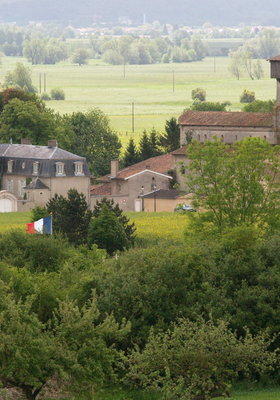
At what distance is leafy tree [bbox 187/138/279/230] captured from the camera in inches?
2581

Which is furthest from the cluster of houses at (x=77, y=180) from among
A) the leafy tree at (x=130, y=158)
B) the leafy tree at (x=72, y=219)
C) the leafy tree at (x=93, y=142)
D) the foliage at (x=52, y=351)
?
the foliage at (x=52, y=351)

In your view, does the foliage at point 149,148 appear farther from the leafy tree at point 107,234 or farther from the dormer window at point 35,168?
the leafy tree at point 107,234

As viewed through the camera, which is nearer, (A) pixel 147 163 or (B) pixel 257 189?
(B) pixel 257 189

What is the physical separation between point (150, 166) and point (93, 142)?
14960mm

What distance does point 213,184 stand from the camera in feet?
224

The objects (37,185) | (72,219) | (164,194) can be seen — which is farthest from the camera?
(164,194)

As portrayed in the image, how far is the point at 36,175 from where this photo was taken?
102 metres

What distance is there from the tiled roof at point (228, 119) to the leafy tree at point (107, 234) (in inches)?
2008

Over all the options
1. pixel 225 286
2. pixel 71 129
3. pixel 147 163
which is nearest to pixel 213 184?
pixel 225 286

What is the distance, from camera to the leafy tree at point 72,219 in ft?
231

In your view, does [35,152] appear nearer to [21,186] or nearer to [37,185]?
[21,186]

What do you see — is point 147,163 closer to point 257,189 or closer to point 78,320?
point 257,189

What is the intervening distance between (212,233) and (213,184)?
7.01m

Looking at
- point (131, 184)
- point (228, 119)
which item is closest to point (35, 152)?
point (131, 184)
